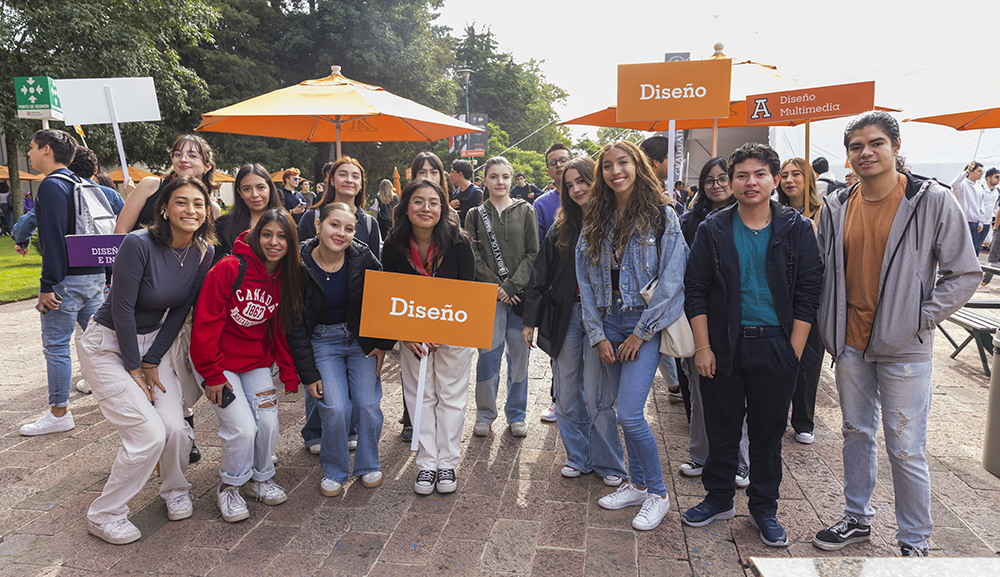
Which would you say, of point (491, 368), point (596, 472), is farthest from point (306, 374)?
point (596, 472)

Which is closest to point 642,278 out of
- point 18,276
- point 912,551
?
point 912,551

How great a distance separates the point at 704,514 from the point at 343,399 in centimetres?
218

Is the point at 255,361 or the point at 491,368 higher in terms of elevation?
the point at 255,361

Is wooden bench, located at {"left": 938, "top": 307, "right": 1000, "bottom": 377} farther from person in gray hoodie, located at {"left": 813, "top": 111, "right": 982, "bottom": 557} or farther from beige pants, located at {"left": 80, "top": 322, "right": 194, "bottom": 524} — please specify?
A: beige pants, located at {"left": 80, "top": 322, "right": 194, "bottom": 524}

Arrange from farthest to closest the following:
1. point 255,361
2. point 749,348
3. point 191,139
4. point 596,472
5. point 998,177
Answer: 1. point 998,177
2. point 191,139
3. point 596,472
4. point 255,361
5. point 749,348

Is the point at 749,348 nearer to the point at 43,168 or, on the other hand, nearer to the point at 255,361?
the point at 255,361

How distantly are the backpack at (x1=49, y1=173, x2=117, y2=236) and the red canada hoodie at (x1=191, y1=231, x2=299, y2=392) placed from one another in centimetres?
181

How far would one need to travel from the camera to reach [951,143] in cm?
1734

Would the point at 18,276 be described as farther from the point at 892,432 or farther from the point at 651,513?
the point at 892,432

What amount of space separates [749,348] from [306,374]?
8.23ft

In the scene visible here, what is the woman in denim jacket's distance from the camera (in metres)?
3.23

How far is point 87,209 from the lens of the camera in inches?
178

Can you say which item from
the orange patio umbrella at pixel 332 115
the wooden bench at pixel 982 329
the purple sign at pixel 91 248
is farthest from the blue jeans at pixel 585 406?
the wooden bench at pixel 982 329

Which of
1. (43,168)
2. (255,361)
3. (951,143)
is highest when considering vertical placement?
(951,143)
